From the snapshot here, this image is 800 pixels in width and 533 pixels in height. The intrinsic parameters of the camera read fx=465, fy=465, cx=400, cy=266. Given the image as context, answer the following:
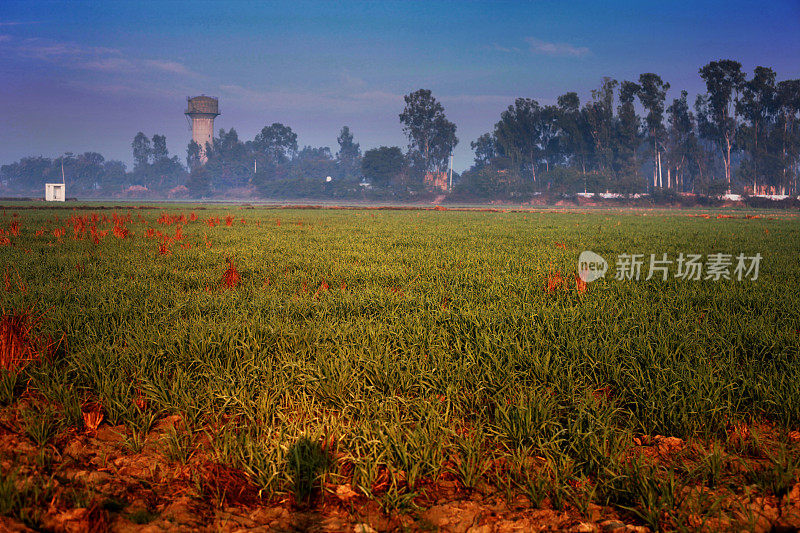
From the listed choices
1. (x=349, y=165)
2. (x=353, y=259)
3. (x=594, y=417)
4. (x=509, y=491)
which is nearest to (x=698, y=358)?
(x=594, y=417)

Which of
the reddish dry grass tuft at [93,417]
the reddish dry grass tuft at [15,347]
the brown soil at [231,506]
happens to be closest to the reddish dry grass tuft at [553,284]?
the brown soil at [231,506]

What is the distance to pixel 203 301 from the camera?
226 inches

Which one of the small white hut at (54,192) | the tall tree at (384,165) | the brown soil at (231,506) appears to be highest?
the tall tree at (384,165)

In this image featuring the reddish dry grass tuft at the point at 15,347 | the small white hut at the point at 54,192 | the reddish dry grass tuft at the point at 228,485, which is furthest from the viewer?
the small white hut at the point at 54,192

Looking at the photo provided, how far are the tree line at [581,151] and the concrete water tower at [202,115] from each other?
30.9ft

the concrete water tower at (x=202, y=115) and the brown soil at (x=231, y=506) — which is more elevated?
the concrete water tower at (x=202, y=115)

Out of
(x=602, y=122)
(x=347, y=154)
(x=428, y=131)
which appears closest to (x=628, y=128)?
(x=602, y=122)

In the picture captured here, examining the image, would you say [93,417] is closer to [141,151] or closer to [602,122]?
[602,122]

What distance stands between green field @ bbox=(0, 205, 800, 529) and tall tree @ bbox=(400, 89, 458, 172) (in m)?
98.6

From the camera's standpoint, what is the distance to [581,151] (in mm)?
85938

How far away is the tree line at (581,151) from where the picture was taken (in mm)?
72250

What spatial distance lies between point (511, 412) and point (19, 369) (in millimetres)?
3425

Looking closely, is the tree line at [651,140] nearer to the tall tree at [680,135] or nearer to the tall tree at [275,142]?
the tall tree at [680,135]

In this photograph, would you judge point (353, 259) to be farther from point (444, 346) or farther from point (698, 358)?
point (698, 358)
